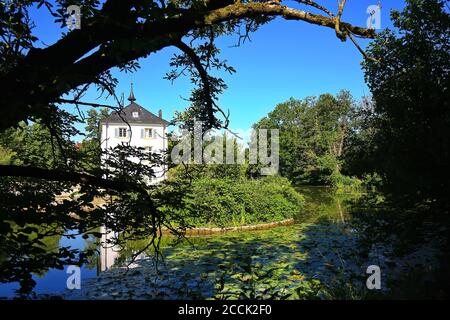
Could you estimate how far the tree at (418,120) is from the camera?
199 inches

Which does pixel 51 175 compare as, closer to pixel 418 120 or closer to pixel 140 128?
pixel 418 120

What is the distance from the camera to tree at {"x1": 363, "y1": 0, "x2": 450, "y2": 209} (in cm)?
506

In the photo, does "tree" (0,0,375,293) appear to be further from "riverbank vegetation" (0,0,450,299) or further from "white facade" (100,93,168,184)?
"white facade" (100,93,168,184)

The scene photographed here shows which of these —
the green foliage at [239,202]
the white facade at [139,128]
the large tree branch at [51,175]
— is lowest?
the green foliage at [239,202]

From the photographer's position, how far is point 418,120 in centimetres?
562

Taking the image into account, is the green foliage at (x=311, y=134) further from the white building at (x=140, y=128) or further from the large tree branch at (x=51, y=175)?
the large tree branch at (x=51, y=175)

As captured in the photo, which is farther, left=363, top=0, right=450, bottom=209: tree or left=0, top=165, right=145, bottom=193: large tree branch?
left=363, top=0, right=450, bottom=209: tree

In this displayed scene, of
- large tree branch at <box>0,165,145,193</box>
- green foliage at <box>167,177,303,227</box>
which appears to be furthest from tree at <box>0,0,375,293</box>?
green foliage at <box>167,177,303,227</box>

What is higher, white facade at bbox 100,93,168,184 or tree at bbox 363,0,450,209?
white facade at bbox 100,93,168,184

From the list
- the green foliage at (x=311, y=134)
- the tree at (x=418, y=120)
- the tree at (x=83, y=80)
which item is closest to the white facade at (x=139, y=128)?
the green foliage at (x=311, y=134)

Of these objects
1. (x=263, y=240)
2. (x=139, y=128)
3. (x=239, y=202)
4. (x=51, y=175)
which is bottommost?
(x=263, y=240)

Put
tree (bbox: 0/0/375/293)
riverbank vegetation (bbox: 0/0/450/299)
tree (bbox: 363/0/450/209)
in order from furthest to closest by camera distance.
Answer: tree (bbox: 363/0/450/209)
riverbank vegetation (bbox: 0/0/450/299)
tree (bbox: 0/0/375/293)

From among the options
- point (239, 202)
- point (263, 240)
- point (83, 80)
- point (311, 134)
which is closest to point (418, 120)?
point (83, 80)

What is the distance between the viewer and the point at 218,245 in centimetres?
1096
